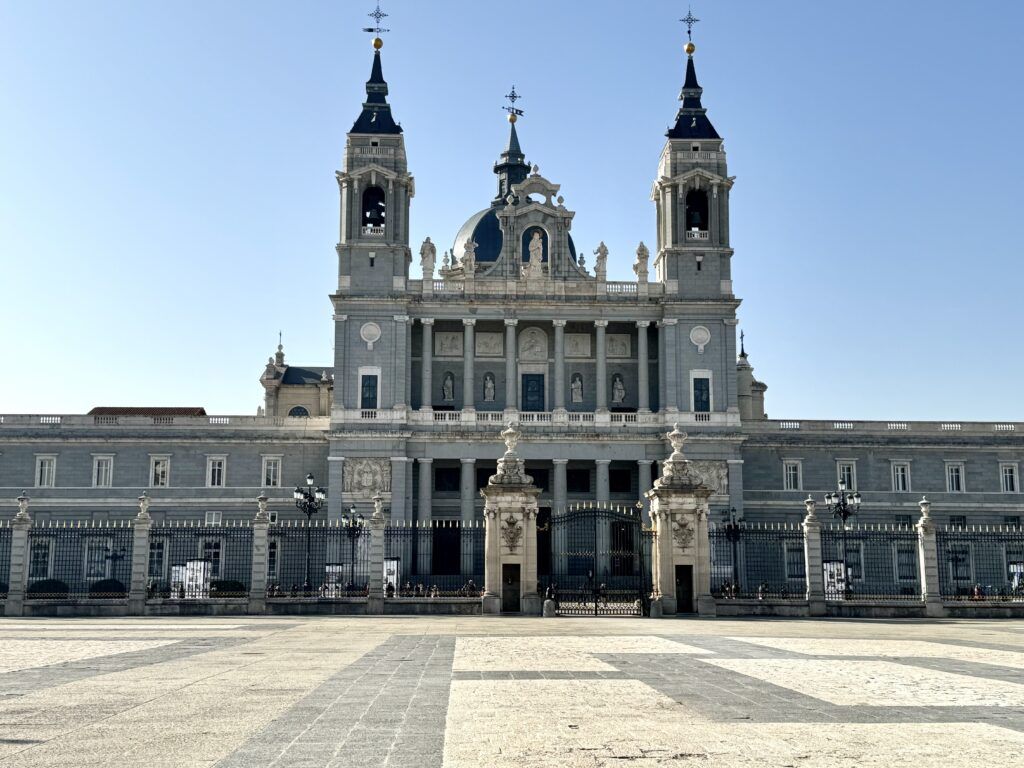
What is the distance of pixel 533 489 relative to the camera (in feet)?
112

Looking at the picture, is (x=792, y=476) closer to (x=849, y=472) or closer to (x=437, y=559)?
(x=849, y=472)

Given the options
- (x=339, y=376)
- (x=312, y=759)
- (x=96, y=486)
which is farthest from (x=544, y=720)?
(x=96, y=486)

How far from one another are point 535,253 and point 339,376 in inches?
514

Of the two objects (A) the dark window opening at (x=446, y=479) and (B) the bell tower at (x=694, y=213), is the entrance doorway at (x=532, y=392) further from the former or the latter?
(B) the bell tower at (x=694, y=213)

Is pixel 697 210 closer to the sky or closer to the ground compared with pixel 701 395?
closer to the sky

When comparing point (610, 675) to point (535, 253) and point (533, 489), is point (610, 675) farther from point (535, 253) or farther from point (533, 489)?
point (535, 253)

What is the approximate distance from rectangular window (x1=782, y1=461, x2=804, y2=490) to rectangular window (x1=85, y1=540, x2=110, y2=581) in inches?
1457

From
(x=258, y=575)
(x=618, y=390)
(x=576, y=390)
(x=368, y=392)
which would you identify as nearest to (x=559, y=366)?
(x=576, y=390)

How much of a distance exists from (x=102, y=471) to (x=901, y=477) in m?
44.9

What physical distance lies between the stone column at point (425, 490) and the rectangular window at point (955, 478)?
1150 inches

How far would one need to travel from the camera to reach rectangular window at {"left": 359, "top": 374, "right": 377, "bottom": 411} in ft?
202

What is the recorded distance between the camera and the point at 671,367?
62.7m

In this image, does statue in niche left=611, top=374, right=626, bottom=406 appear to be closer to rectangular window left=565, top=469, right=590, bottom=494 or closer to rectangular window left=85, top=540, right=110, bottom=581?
rectangular window left=565, top=469, right=590, bottom=494

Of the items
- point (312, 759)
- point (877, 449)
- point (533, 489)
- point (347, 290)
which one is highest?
point (347, 290)
